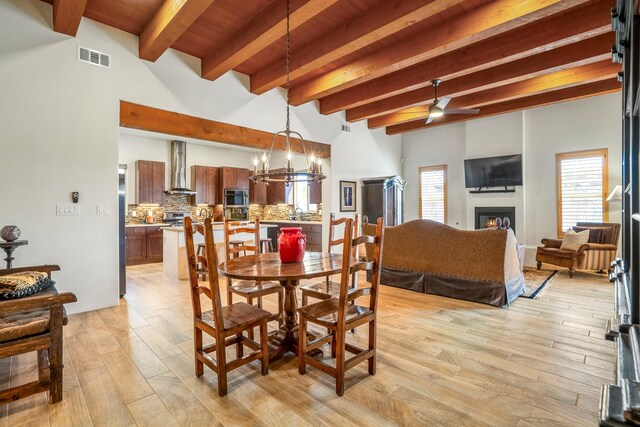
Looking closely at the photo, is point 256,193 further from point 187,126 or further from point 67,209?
point 67,209

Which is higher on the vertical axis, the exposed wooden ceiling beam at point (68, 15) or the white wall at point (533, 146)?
the exposed wooden ceiling beam at point (68, 15)

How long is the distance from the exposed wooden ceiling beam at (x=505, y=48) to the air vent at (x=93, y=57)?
366cm

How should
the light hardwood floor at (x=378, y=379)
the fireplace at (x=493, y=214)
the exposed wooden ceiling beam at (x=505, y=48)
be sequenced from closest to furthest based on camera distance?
the light hardwood floor at (x=378, y=379) < the exposed wooden ceiling beam at (x=505, y=48) < the fireplace at (x=493, y=214)

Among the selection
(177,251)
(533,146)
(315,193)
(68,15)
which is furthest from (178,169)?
(533,146)

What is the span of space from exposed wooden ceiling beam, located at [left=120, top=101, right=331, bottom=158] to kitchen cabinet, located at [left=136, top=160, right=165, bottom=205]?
334cm

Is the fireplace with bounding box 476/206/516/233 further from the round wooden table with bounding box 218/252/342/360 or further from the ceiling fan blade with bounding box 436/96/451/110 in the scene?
the round wooden table with bounding box 218/252/342/360

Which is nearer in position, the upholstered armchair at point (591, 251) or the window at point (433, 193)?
the upholstered armchair at point (591, 251)

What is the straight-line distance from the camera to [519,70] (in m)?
4.40

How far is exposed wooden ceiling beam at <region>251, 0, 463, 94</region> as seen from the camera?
297 cm

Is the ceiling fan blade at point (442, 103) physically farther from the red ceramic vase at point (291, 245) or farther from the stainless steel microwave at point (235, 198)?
the stainless steel microwave at point (235, 198)

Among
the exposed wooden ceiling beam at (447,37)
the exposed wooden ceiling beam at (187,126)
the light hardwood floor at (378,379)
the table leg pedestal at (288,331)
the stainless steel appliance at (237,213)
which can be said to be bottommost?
the light hardwood floor at (378,379)

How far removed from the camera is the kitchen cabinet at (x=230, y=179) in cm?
816

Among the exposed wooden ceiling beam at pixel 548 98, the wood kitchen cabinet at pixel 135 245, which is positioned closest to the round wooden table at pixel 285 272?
the wood kitchen cabinet at pixel 135 245

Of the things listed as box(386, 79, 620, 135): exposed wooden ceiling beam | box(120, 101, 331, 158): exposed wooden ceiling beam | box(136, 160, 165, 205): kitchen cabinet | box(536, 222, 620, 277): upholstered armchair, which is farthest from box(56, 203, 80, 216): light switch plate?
box(536, 222, 620, 277): upholstered armchair
